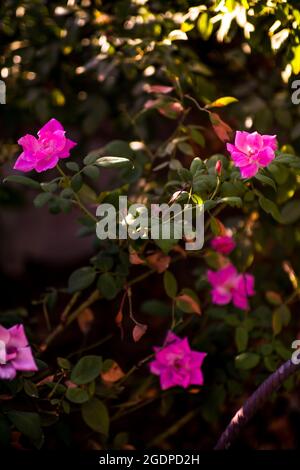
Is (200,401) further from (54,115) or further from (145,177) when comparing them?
(54,115)

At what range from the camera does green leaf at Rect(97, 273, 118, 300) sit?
1.19 m

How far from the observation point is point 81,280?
121 cm

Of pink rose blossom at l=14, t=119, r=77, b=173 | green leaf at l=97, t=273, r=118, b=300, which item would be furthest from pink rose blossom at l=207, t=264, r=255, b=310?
pink rose blossom at l=14, t=119, r=77, b=173

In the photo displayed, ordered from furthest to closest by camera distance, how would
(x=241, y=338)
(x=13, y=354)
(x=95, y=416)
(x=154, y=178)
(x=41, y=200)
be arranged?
1. (x=154, y=178)
2. (x=241, y=338)
3. (x=95, y=416)
4. (x=41, y=200)
5. (x=13, y=354)

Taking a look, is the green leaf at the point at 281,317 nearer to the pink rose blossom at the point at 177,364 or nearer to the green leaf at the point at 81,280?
the pink rose blossom at the point at 177,364

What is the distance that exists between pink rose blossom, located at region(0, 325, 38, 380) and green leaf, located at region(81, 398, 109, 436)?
238 mm

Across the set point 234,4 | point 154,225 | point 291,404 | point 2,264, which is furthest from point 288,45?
point 2,264

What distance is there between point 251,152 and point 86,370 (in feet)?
1.45

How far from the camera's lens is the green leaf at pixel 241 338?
1.26 meters

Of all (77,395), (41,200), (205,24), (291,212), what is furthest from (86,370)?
(205,24)

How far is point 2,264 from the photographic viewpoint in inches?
100

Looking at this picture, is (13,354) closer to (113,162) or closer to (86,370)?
(86,370)

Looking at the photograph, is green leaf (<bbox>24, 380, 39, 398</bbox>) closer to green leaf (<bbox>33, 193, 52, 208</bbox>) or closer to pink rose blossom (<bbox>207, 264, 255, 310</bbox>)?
green leaf (<bbox>33, 193, 52, 208</bbox>)

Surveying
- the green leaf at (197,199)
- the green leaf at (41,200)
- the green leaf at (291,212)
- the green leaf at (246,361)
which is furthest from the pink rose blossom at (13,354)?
the green leaf at (291,212)
